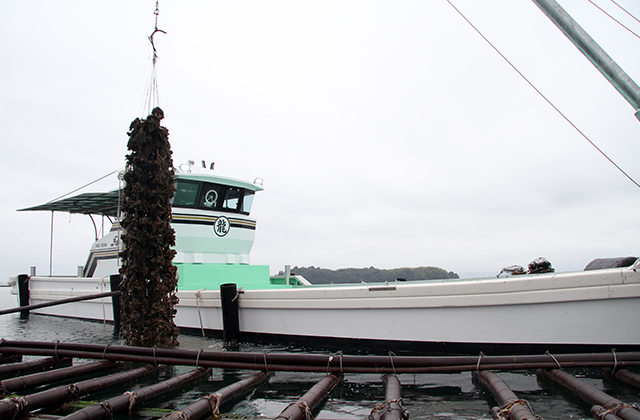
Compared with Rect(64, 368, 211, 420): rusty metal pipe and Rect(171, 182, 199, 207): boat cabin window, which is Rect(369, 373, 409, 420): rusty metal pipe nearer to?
Rect(64, 368, 211, 420): rusty metal pipe

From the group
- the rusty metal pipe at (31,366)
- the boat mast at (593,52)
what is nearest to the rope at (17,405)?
the rusty metal pipe at (31,366)

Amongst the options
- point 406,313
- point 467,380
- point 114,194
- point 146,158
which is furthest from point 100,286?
point 467,380

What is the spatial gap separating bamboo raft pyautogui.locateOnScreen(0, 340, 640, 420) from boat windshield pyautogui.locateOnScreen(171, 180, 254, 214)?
5.83 meters

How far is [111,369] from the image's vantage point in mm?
5875

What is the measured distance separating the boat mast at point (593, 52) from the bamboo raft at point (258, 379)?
3.22 meters

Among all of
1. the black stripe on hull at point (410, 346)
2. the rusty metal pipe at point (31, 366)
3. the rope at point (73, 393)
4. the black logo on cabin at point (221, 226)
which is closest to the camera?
the rope at point (73, 393)

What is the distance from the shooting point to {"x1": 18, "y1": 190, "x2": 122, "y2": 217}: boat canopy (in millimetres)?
14369

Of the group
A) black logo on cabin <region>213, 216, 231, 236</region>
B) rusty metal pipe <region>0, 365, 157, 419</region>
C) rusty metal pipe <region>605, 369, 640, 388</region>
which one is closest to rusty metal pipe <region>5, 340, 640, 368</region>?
rusty metal pipe <region>605, 369, 640, 388</region>

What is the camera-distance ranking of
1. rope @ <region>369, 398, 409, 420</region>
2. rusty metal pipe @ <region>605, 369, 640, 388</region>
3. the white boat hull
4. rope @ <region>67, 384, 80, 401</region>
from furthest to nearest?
the white boat hull
rope @ <region>67, 384, 80, 401</region>
rusty metal pipe @ <region>605, 369, 640, 388</region>
rope @ <region>369, 398, 409, 420</region>

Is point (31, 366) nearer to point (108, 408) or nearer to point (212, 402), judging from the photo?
point (108, 408)

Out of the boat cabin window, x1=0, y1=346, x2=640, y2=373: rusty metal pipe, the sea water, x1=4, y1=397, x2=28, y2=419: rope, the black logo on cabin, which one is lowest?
the sea water

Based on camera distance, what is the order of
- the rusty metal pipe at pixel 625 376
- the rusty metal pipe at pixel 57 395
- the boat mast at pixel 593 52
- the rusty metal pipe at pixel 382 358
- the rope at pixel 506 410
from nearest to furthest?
1. the rope at pixel 506 410
2. the rusty metal pipe at pixel 57 395
3. the rusty metal pipe at pixel 625 376
4. the rusty metal pipe at pixel 382 358
5. the boat mast at pixel 593 52

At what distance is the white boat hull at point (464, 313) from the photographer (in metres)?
Answer: 5.12

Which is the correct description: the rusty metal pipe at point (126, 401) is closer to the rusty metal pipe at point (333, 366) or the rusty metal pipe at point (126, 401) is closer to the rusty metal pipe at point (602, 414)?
the rusty metal pipe at point (333, 366)
